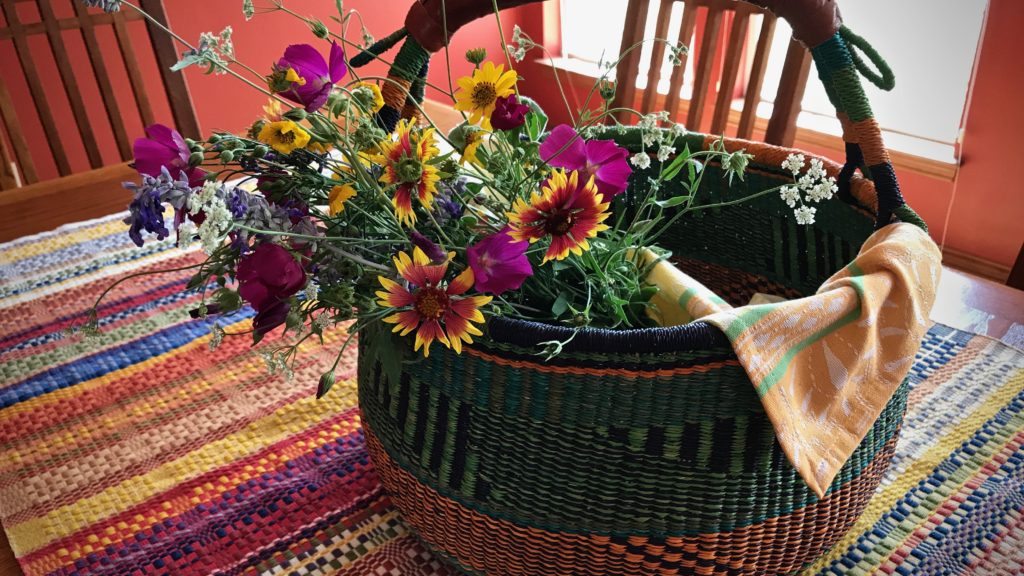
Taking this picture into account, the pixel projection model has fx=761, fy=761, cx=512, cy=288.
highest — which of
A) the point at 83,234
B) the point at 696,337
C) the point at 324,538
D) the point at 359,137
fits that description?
the point at 359,137

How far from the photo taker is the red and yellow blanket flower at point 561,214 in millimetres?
465

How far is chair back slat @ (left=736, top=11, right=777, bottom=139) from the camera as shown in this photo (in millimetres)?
1085

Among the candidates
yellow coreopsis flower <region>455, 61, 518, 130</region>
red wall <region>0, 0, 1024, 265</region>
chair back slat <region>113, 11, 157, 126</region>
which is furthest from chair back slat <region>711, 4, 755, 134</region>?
chair back slat <region>113, 11, 157, 126</region>

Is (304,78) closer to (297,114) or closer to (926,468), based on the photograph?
→ (297,114)

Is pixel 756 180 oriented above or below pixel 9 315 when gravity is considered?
above

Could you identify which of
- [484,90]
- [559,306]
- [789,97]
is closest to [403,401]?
[559,306]

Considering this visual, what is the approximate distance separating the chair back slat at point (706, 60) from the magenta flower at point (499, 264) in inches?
31.8

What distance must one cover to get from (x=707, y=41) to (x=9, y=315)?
1.05 meters

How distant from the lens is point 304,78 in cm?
48

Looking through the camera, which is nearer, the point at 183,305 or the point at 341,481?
the point at 341,481

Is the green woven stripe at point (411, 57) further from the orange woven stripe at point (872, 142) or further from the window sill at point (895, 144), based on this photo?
the window sill at point (895, 144)

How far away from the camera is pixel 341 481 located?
743 mm

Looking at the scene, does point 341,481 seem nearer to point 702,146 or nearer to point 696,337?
point 696,337

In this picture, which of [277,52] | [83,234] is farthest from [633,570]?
[277,52]
